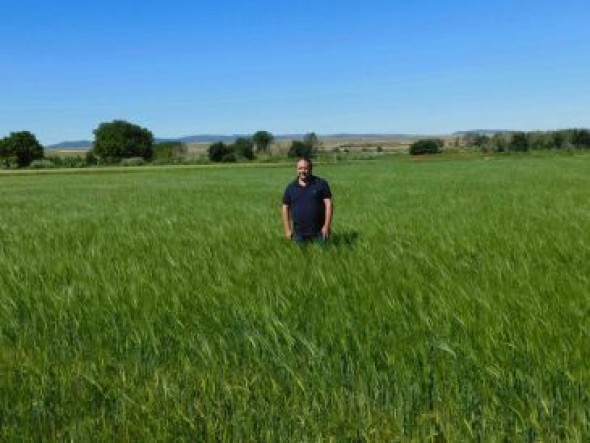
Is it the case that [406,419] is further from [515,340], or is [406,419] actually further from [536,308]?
[536,308]

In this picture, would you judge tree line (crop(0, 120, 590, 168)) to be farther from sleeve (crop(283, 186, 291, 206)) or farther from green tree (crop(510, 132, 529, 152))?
sleeve (crop(283, 186, 291, 206))

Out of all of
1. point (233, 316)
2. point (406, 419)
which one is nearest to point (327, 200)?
point (233, 316)

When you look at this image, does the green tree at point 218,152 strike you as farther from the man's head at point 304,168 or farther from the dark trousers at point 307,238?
the man's head at point 304,168

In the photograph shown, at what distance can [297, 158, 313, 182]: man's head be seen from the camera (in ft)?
29.0

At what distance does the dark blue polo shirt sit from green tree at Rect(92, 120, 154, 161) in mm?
136855

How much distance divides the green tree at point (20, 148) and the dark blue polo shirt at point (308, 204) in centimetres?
13290

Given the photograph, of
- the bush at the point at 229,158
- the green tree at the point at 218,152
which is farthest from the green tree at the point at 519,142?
the green tree at the point at 218,152

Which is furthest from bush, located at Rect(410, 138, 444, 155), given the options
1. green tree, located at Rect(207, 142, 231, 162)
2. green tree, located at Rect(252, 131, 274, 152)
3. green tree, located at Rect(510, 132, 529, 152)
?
green tree, located at Rect(252, 131, 274, 152)

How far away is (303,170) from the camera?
8883 mm

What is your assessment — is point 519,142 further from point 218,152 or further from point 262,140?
point 262,140

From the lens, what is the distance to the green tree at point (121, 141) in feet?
472

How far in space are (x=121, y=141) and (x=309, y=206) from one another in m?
141

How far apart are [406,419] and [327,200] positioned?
600cm

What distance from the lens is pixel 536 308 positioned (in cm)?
477
